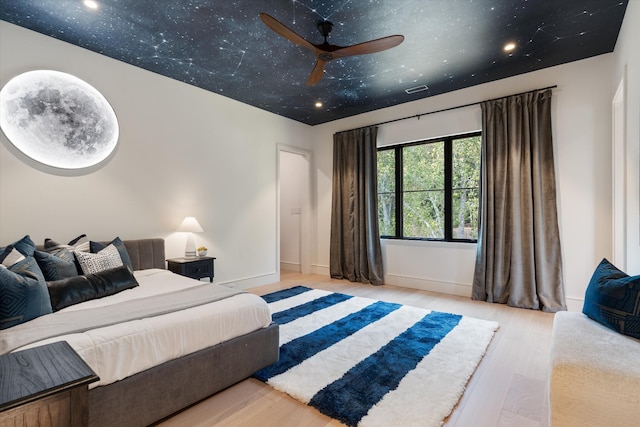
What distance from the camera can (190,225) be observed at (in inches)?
148

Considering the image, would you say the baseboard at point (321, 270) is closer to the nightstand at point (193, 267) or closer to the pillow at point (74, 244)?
the nightstand at point (193, 267)

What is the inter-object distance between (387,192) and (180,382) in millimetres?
4081

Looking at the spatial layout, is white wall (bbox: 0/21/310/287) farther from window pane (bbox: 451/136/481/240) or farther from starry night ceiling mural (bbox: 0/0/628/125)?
window pane (bbox: 451/136/481/240)

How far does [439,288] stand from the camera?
4.44 m

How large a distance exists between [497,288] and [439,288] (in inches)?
31.7

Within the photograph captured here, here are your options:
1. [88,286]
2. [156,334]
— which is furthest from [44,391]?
[88,286]

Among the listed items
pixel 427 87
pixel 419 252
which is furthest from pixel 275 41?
pixel 419 252

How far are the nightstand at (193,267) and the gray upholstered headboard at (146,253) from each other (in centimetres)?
14

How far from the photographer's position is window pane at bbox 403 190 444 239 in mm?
4559

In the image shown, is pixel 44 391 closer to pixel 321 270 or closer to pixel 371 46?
pixel 371 46

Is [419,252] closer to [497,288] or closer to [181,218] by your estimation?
[497,288]

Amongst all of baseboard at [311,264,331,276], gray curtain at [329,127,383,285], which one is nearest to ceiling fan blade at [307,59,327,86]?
gray curtain at [329,127,383,285]

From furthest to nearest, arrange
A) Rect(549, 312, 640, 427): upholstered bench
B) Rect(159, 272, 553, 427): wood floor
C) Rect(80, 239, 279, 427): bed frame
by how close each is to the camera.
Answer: Rect(159, 272, 553, 427): wood floor
Rect(80, 239, 279, 427): bed frame
Rect(549, 312, 640, 427): upholstered bench

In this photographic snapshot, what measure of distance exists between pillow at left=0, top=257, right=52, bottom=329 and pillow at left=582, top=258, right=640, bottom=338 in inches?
131
